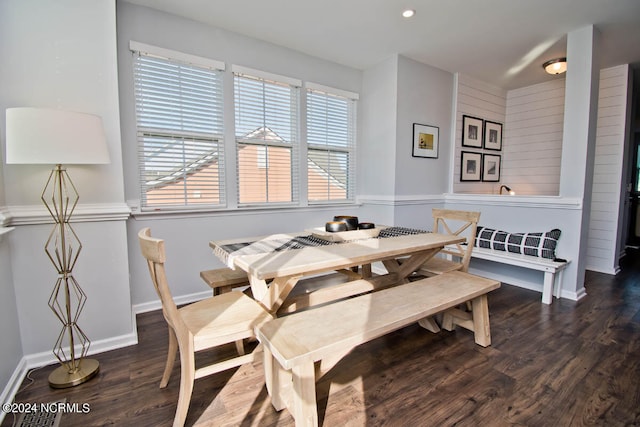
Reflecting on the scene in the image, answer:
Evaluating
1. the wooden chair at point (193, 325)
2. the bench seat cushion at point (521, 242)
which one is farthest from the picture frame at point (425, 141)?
the wooden chair at point (193, 325)

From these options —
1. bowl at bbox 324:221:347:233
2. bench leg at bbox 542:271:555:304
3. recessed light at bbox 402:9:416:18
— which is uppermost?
recessed light at bbox 402:9:416:18

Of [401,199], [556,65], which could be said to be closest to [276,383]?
[401,199]

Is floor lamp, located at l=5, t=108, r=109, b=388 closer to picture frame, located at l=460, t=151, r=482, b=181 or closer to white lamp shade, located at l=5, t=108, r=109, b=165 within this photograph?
white lamp shade, located at l=5, t=108, r=109, b=165

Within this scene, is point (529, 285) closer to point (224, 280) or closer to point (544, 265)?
point (544, 265)

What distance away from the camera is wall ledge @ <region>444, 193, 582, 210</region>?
3.21 meters

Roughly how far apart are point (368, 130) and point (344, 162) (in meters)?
0.54

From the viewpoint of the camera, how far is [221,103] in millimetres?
3072

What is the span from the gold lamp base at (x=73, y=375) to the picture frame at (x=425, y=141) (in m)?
3.74

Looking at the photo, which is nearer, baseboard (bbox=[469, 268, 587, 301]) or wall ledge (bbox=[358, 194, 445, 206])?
baseboard (bbox=[469, 268, 587, 301])

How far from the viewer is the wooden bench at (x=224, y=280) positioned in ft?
7.20

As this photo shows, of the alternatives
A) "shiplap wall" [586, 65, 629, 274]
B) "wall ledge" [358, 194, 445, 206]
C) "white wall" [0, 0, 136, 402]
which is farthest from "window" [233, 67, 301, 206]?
"shiplap wall" [586, 65, 629, 274]

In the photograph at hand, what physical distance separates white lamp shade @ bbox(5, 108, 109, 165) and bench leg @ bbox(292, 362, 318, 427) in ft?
5.41

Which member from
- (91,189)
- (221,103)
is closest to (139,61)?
(221,103)

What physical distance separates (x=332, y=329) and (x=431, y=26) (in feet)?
9.94
